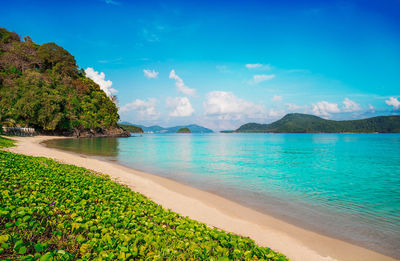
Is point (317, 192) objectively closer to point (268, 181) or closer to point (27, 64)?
point (268, 181)

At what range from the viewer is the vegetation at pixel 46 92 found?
186ft

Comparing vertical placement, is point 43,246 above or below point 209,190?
above

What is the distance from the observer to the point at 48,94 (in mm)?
63344

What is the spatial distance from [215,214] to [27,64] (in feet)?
324

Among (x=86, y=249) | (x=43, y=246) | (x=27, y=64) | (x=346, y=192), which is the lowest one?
(x=346, y=192)

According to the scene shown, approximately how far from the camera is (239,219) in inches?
345

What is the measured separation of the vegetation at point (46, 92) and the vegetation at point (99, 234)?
213 ft

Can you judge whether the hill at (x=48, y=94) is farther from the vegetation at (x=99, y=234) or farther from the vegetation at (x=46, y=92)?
the vegetation at (x=99, y=234)

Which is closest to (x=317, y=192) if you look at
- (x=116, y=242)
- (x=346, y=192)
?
(x=346, y=192)

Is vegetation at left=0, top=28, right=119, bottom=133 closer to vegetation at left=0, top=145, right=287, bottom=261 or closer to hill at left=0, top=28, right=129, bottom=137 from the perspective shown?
hill at left=0, top=28, right=129, bottom=137

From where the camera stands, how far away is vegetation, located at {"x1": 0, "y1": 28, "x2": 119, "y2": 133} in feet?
186

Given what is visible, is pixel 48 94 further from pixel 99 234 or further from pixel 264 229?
pixel 264 229

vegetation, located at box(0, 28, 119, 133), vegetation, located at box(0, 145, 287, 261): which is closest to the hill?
vegetation, located at box(0, 28, 119, 133)

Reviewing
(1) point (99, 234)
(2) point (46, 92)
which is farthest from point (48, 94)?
(1) point (99, 234)
